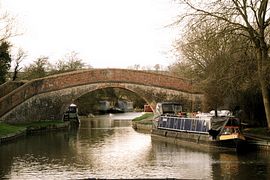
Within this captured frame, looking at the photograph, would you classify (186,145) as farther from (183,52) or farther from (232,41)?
(183,52)

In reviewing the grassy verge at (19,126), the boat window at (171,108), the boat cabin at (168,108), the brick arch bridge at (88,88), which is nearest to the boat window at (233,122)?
the boat cabin at (168,108)

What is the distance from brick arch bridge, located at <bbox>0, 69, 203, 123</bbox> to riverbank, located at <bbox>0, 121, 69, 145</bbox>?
92cm

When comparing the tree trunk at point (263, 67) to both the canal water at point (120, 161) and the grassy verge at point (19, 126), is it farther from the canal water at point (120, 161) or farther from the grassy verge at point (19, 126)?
the grassy verge at point (19, 126)

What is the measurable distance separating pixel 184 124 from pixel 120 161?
6860mm

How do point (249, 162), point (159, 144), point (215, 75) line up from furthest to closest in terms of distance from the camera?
point (159, 144)
point (215, 75)
point (249, 162)

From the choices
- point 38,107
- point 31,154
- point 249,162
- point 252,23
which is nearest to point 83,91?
point 38,107

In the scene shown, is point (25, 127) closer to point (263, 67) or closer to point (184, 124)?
point (184, 124)

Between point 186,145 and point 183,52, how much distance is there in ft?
27.1

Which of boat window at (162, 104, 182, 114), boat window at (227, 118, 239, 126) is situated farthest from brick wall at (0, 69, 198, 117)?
boat window at (227, 118, 239, 126)

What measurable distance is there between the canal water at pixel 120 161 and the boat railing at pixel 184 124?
1255 millimetres

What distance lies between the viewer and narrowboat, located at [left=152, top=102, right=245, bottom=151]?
727 inches

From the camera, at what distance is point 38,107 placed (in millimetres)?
30406

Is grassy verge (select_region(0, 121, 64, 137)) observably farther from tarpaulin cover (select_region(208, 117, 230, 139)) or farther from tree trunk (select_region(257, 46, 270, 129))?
tree trunk (select_region(257, 46, 270, 129))

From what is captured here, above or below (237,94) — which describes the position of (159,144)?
below
